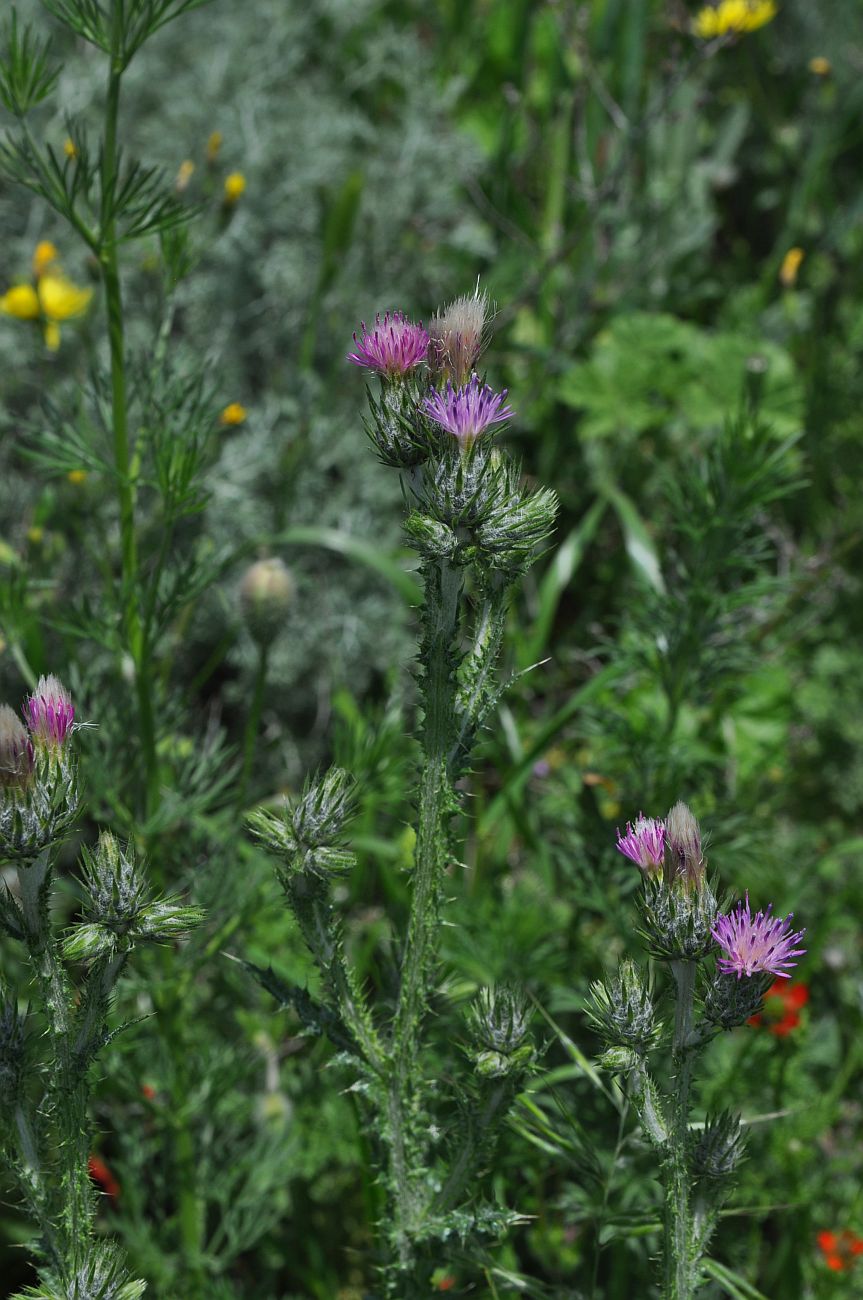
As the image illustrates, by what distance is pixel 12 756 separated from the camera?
1.25m

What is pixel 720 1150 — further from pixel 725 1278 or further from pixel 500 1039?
pixel 725 1278

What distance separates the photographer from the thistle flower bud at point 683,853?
4.26 feet

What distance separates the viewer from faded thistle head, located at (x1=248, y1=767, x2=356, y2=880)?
56.5 inches

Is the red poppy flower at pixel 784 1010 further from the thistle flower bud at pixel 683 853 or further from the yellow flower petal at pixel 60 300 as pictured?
the yellow flower petal at pixel 60 300

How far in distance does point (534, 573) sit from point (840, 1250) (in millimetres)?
2192

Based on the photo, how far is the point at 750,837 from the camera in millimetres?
2557

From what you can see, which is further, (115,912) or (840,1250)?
(840,1250)

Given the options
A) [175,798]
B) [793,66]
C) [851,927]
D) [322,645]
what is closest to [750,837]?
[851,927]

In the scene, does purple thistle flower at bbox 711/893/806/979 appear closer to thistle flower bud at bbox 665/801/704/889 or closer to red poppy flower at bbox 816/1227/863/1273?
thistle flower bud at bbox 665/801/704/889

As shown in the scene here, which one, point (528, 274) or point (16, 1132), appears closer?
point (16, 1132)

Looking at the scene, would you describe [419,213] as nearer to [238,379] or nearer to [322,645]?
[238,379]

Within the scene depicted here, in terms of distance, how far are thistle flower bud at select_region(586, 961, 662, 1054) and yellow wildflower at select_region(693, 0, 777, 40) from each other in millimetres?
3086

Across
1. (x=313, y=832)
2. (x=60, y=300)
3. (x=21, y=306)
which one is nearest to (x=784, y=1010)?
(x=313, y=832)

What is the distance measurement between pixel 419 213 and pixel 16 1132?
11.9 feet
